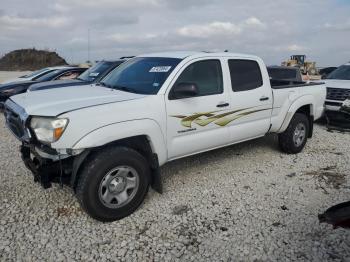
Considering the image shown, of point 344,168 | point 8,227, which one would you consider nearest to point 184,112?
point 8,227

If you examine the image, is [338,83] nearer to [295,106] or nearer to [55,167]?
[295,106]

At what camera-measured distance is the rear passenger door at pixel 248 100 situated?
5238mm

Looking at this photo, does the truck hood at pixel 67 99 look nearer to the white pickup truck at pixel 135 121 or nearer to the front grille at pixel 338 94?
the white pickup truck at pixel 135 121

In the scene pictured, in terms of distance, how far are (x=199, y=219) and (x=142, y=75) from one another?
2022 mm

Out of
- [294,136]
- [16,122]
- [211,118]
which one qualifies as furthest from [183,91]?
[294,136]

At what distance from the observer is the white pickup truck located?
3.71 meters

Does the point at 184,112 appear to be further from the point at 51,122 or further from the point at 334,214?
the point at 334,214

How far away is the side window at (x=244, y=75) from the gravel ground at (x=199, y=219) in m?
1.34

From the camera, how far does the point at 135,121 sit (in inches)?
158

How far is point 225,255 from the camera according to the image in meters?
3.43

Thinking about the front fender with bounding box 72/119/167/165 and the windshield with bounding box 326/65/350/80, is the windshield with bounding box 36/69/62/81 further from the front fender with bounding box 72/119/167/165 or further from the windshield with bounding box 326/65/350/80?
the windshield with bounding box 326/65/350/80

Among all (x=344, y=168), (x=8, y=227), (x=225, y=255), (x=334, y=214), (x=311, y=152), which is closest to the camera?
(x=334, y=214)

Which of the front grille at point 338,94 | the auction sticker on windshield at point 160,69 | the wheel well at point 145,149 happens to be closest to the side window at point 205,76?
the auction sticker on windshield at point 160,69

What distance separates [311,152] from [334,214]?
4605 mm
